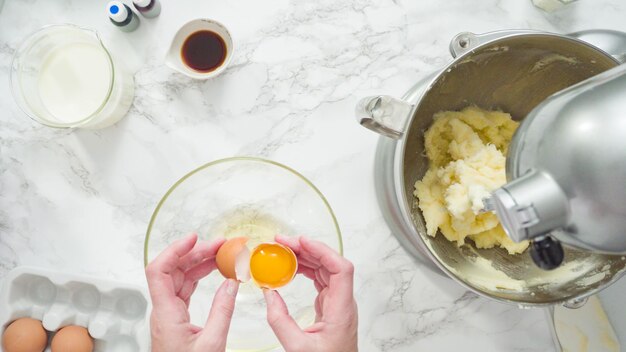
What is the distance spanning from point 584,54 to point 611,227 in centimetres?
38

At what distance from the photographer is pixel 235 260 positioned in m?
0.89

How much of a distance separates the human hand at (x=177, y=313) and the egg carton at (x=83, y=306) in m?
0.20

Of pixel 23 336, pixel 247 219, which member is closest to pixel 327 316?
pixel 247 219

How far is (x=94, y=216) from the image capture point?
1.06 meters

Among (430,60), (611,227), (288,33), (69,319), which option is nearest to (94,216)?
(69,319)

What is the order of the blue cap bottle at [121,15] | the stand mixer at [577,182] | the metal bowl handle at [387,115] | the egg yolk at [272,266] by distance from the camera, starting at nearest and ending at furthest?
the stand mixer at [577,182] → the metal bowl handle at [387,115] → the egg yolk at [272,266] → the blue cap bottle at [121,15]

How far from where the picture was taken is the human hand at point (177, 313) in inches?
30.0

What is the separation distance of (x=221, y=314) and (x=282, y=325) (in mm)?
98

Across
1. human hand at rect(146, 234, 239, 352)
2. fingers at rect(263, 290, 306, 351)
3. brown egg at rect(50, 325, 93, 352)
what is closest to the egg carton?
brown egg at rect(50, 325, 93, 352)

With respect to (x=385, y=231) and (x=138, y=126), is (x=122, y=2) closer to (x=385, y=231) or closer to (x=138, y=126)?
(x=138, y=126)

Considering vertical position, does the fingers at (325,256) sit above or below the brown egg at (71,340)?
below

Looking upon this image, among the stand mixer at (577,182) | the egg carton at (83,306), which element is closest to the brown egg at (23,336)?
the egg carton at (83,306)

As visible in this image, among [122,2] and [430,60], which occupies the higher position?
[122,2]

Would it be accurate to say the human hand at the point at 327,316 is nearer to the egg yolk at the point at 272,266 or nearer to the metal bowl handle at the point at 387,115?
the egg yolk at the point at 272,266
